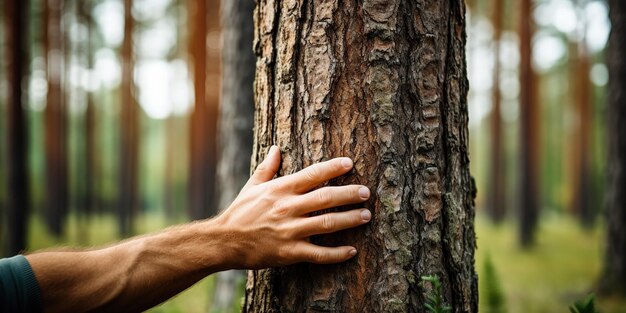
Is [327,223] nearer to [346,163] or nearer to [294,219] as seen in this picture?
[294,219]

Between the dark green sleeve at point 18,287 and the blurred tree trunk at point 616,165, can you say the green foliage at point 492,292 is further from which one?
the blurred tree trunk at point 616,165

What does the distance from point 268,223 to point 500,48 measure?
14.6 meters

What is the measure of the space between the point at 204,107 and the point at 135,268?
11682 millimetres

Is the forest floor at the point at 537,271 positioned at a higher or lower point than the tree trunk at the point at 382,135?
lower

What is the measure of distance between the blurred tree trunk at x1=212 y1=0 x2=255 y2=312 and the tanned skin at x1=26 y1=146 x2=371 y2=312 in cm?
343

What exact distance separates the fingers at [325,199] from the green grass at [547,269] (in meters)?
1.97

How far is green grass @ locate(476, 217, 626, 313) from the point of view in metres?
6.03

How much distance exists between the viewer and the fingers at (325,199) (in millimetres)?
1396

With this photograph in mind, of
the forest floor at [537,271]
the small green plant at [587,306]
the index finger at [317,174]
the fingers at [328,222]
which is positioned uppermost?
the index finger at [317,174]

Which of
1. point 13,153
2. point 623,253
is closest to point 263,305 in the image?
point 623,253

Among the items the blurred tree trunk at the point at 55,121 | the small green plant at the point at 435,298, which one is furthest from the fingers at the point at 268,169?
the blurred tree trunk at the point at 55,121

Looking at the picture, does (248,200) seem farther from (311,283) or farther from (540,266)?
(540,266)

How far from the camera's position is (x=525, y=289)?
707 centimetres

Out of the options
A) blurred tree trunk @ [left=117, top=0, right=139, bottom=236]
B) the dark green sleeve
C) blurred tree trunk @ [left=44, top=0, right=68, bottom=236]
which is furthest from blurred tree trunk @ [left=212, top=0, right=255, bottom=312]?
blurred tree trunk @ [left=44, top=0, right=68, bottom=236]
